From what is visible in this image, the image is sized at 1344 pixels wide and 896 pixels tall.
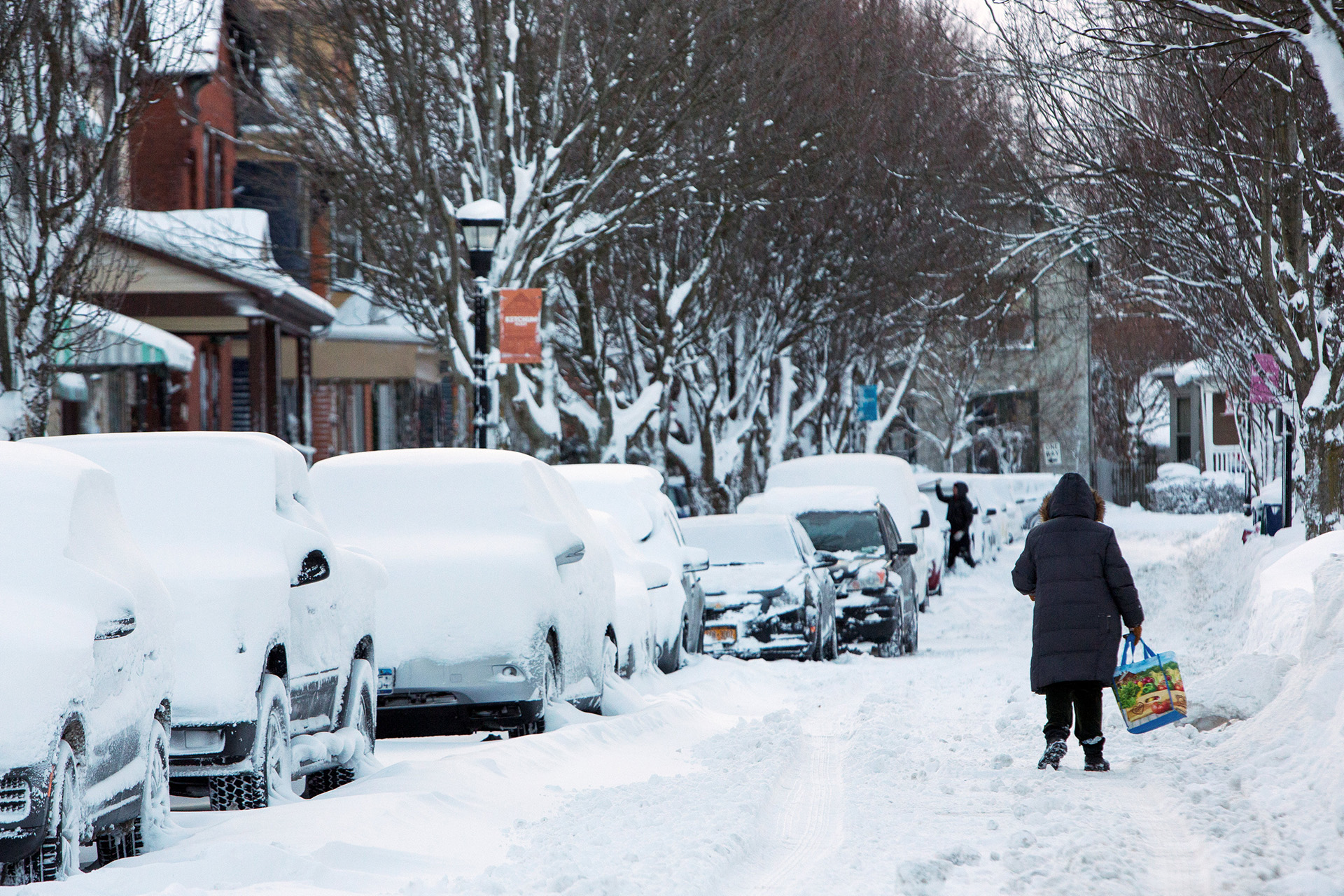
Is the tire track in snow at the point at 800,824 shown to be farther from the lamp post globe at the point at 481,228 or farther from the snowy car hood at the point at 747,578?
the lamp post globe at the point at 481,228

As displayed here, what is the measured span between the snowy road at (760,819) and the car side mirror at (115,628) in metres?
0.80

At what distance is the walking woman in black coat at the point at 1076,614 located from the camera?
9.23 meters

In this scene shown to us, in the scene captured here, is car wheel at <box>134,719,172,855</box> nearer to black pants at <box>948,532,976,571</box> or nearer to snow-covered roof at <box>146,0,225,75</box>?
snow-covered roof at <box>146,0,225,75</box>

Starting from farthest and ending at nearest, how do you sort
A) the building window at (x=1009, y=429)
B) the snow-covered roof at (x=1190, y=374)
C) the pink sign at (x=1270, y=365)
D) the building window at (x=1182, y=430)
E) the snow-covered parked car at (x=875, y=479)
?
the building window at (x=1182, y=430) < the building window at (x=1009, y=429) < the snow-covered roof at (x=1190, y=374) < the snow-covered parked car at (x=875, y=479) < the pink sign at (x=1270, y=365)

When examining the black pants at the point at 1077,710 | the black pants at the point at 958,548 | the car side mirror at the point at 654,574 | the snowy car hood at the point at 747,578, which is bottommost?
the black pants at the point at 958,548

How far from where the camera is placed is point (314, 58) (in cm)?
2078

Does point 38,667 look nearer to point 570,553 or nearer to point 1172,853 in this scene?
point 1172,853

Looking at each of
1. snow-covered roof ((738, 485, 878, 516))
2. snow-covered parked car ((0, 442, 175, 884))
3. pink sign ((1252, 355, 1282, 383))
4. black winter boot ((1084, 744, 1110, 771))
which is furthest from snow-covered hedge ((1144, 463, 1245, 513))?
snow-covered parked car ((0, 442, 175, 884))

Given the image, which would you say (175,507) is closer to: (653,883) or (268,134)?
(653,883)

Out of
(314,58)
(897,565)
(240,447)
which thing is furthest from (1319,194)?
(240,447)

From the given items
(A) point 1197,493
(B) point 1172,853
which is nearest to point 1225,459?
(A) point 1197,493

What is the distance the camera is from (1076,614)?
934 cm

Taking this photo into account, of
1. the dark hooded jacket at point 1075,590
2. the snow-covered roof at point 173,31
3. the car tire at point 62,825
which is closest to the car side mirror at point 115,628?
the car tire at point 62,825

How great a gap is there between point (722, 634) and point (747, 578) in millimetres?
626
